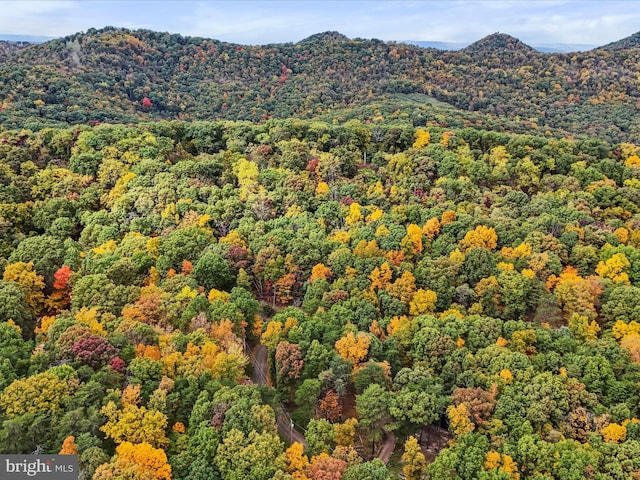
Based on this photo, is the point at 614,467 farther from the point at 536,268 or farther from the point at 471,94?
the point at 471,94

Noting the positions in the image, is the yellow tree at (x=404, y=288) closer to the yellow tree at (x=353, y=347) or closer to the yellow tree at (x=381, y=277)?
the yellow tree at (x=381, y=277)

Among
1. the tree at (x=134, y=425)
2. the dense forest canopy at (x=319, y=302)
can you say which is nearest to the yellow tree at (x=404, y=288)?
the dense forest canopy at (x=319, y=302)

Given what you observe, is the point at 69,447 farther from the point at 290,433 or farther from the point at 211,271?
the point at 211,271

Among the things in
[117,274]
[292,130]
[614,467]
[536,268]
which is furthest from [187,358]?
[292,130]

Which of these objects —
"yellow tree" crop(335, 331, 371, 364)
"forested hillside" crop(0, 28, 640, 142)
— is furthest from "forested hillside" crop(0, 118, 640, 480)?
"forested hillside" crop(0, 28, 640, 142)

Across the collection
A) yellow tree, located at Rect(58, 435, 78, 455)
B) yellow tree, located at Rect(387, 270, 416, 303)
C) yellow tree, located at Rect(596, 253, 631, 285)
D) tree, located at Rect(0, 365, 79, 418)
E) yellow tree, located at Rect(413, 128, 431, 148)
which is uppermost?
yellow tree, located at Rect(413, 128, 431, 148)

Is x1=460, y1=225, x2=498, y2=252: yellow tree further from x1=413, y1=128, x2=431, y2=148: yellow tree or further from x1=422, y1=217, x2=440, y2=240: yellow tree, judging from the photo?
x1=413, y1=128, x2=431, y2=148: yellow tree
